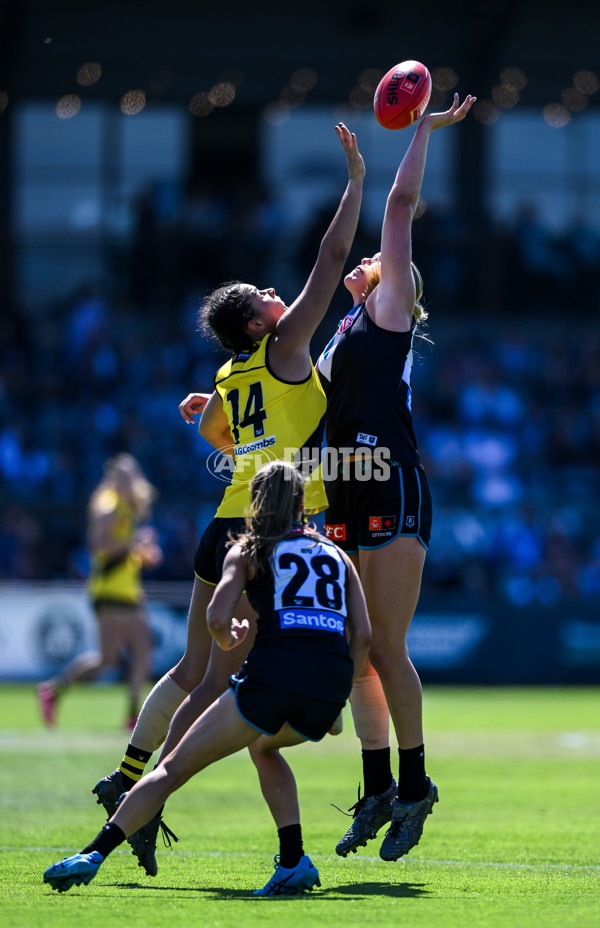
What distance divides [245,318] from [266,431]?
0.51 m

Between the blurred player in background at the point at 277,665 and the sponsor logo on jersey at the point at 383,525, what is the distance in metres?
0.71

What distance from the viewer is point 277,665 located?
543 cm

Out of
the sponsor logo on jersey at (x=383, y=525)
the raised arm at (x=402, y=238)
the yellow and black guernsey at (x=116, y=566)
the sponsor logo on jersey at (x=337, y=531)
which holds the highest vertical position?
the raised arm at (x=402, y=238)

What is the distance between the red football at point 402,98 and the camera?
671cm

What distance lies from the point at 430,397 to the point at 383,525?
53.7 feet

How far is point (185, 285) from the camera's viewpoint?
23.1 meters

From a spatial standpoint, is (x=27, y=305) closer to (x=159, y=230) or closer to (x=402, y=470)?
(x=159, y=230)

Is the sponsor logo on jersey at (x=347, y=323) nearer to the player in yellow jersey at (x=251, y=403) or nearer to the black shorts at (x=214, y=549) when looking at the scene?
the player in yellow jersey at (x=251, y=403)

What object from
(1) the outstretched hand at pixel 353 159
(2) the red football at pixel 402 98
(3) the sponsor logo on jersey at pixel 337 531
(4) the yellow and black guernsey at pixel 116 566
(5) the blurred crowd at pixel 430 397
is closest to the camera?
(1) the outstretched hand at pixel 353 159

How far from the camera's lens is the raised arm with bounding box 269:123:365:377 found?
6.05m

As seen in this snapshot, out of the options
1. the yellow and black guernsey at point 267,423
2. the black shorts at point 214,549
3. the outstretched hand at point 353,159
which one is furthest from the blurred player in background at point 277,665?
the outstretched hand at point 353,159

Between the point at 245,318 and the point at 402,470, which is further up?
the point at 245,318

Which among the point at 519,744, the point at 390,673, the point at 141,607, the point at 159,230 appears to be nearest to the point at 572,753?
the point at 519,744

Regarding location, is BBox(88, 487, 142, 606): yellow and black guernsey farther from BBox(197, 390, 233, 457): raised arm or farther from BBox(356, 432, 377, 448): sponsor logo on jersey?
BBox(356, 432, 377, 448): sponsor logo on jersey
